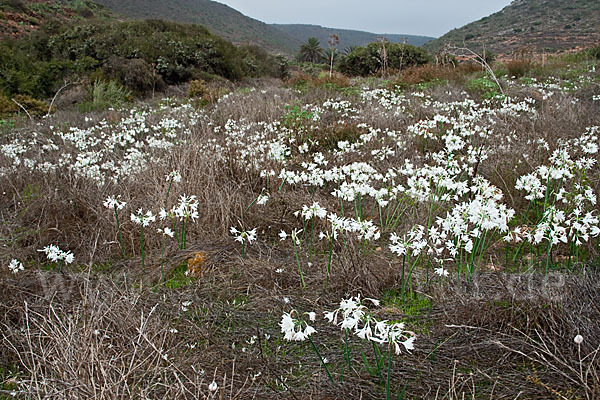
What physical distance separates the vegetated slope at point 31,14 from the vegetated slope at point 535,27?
28495 millimetres

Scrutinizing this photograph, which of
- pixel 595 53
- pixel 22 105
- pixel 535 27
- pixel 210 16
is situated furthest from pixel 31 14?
pixel 535 27

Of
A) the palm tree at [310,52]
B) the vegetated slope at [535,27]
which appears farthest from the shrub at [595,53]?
the palm tree at [310,52]

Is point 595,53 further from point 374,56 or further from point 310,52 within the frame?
Answer: point 310,52

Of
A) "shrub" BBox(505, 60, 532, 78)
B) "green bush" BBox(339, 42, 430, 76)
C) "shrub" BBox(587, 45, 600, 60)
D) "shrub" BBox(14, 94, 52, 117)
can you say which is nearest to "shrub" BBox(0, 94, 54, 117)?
"shrub" BBox(14, 94, 52, 117)

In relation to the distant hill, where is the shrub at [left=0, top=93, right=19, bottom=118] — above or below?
below

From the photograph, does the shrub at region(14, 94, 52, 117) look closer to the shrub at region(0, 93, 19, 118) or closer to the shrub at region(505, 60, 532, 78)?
the shrub at region(0, 93, 19, 118)

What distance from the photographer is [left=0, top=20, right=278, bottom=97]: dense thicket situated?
12.0m

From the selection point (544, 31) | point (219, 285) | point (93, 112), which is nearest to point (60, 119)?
point (93, 112)

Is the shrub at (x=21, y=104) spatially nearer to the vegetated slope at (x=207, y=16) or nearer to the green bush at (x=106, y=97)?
the green bush at (x=106, y=97)

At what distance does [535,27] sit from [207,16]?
39556 millimetres

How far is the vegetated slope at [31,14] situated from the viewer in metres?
18.7

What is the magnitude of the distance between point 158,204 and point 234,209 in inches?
28.4

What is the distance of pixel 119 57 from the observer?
43.9ft

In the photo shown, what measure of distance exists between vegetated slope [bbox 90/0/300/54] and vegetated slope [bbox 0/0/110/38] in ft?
43.3
